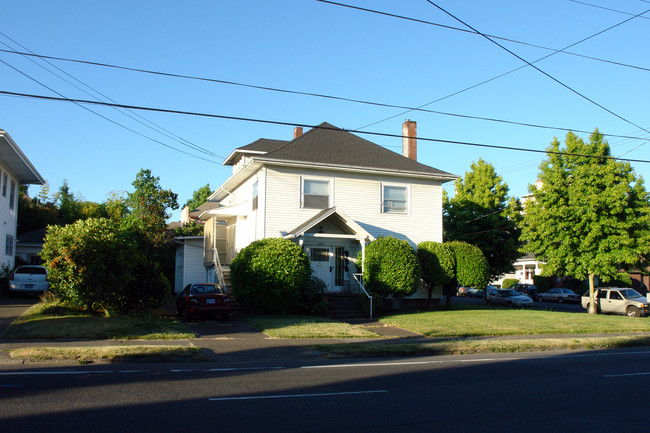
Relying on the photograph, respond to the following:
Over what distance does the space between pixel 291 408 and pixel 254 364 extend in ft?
15.3

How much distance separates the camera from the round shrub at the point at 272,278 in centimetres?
2138

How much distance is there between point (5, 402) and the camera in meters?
7.32

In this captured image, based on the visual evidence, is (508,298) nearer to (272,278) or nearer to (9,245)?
(272,278)

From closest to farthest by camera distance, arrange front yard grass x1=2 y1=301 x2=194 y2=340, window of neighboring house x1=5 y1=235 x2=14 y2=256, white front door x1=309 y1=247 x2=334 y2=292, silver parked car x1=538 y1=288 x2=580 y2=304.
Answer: front yard grass x1=2 y1=301 x2=194 y2=340, white front door x1=309 y1=247 x2=334 y2=292, window of neighboring house x1=5 y1=235 x2=14 y2=256, silver parked car x1=538 y1=288 x2=580 y2=304

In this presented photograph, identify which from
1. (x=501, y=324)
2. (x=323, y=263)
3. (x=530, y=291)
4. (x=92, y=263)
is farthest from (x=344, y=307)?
(x=530, y=291)

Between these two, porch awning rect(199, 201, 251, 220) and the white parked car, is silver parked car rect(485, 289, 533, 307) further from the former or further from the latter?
the white parked car

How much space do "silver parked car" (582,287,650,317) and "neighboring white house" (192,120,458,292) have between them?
38.0ft

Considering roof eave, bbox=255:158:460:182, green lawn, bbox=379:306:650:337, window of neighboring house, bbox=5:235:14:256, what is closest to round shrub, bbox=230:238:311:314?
green lawn, bbox=379:306:650:337

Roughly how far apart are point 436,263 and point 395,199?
3.66 m

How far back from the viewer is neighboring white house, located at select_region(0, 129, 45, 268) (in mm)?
28061

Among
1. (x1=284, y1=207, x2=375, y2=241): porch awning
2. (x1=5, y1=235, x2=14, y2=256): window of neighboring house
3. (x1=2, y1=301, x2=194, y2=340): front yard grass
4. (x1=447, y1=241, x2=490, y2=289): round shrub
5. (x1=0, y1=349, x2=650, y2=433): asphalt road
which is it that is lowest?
(x1=0, y1=349, x2=650, y2=433): asphalt road

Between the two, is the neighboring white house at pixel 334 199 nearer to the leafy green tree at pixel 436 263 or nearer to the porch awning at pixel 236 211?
the porch awning at pixel 236 211

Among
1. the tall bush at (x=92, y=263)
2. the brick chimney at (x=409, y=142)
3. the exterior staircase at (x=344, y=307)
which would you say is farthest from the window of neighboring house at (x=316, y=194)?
the tall bush at (x=92, y=263)

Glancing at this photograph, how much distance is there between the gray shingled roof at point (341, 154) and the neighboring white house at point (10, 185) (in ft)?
43.2
